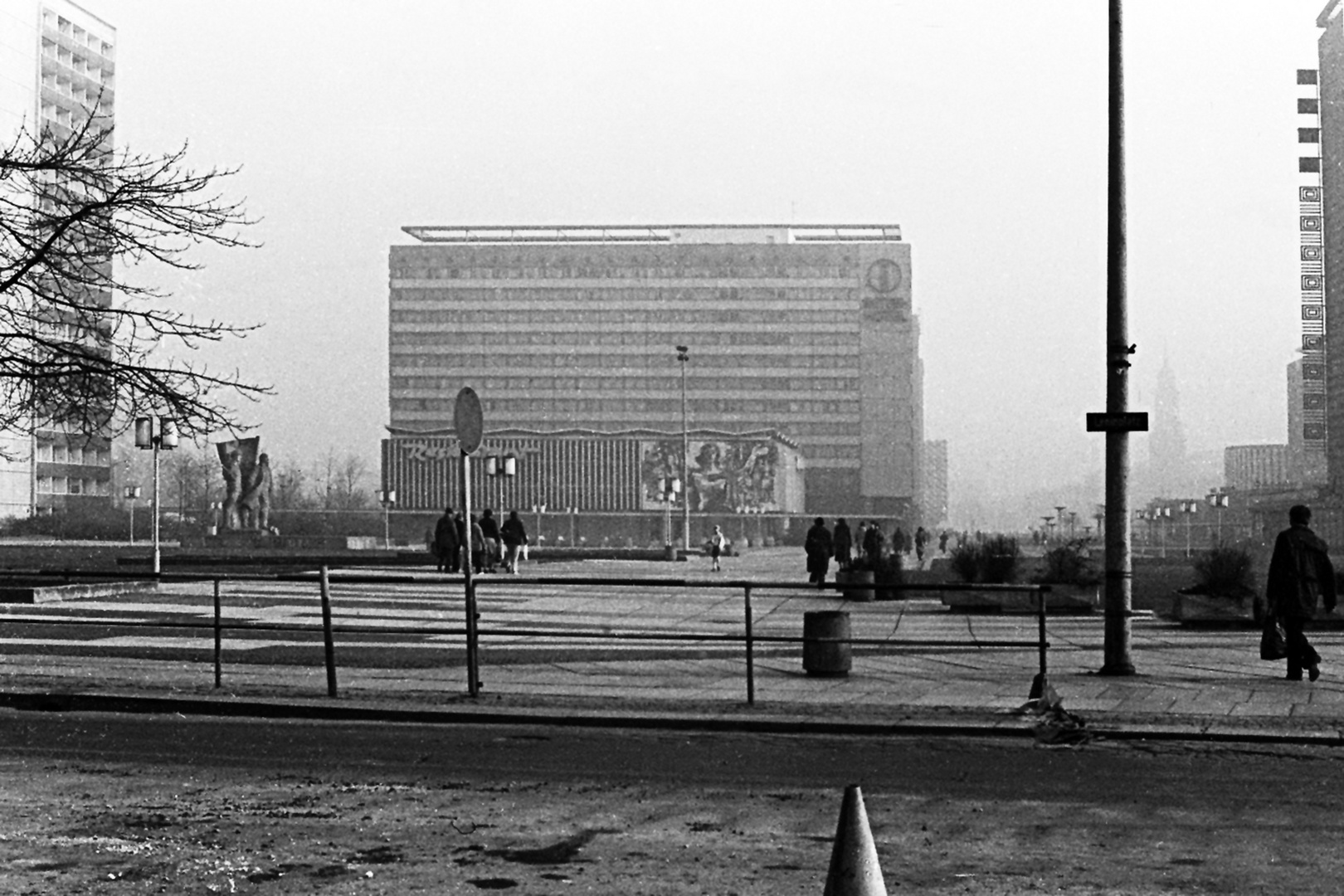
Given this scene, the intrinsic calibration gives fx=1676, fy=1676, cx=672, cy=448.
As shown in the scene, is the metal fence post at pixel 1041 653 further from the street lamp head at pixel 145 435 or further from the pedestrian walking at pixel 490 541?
the pedestrian walking at pixel 490 541

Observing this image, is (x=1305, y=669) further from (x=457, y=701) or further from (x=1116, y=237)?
(x=457, y=701)

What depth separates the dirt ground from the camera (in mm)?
7137

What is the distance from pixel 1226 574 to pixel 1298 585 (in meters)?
11.0

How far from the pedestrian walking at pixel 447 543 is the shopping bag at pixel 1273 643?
87.0 ft

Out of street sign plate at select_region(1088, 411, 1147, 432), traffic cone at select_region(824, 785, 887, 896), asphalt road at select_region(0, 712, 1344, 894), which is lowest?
asphalt road at select_region(0, 712, 1344, 894)

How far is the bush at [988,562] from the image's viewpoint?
3288cm

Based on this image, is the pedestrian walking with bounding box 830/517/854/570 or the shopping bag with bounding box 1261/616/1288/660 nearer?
→ the shopping bag with bounding box 1261/616/1288/660

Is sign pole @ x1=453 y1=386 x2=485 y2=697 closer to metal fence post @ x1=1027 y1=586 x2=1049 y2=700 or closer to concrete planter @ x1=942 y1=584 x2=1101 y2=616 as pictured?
metal fence post @ x1=1027 y1=586 x2=1049 y2=700

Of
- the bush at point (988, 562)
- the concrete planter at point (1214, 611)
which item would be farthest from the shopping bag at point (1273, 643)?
the bush at point (988, 562)

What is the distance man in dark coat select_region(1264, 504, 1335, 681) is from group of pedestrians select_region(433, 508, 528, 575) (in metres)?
26.1

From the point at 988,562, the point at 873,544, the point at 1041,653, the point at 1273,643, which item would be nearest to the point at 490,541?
the point at 873,544

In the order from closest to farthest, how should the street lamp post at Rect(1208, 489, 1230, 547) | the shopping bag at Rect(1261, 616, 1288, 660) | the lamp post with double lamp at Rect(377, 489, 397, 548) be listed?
the shopping bag at Rect(1261, 616, 1288, 660) → the lamp post with double lamp at Rect(377, 489, 397, 548) → the street lamp post at Rect(1208, 489, 1230, 547)

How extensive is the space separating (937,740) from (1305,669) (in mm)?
6943

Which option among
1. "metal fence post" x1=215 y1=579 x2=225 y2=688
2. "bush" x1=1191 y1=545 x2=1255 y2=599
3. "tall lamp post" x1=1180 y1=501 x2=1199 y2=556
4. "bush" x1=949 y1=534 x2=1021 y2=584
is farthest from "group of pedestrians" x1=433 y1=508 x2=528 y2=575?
"tall lamp post" x1=1180 y1=501 x2=1199 y2=556
